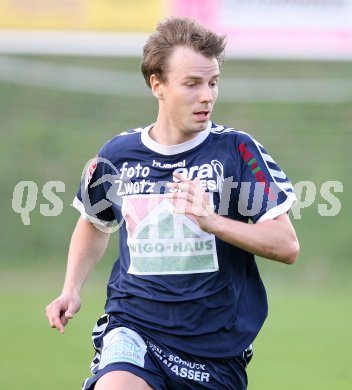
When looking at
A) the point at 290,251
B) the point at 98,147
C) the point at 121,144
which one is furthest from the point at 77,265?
the point at 98,147

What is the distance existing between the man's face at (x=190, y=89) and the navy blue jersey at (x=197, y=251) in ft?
0.38

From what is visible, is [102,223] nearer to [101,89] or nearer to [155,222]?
[155,222]

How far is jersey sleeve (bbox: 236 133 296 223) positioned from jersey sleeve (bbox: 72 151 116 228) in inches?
24.0

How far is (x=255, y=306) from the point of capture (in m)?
4.29

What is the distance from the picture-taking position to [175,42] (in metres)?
4.32

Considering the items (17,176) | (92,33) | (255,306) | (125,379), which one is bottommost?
(125,379)

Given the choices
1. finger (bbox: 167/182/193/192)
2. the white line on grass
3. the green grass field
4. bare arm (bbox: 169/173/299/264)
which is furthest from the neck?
the white line on grass

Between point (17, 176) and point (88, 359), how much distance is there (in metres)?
5.50

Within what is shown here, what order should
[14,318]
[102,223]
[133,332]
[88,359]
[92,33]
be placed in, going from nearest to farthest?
[133,332] → [102,223] → [88,359] → [14,318] → [92,33]

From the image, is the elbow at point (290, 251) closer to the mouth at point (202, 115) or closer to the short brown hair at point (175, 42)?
the mouth at point (202, 115)

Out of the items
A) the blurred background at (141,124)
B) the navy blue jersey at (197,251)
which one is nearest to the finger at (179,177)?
the navy blue jersey at (197,251)

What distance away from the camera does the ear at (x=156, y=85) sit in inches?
173

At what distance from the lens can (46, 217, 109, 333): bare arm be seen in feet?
13.9

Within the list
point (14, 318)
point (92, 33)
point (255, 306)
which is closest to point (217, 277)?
point (255, 306)
